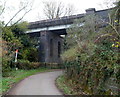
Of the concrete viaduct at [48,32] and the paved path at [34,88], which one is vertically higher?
the concrete viaduct at [48,32]

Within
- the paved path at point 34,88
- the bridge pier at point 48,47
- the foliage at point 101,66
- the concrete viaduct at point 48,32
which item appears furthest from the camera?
the bridge pier at point 48,47

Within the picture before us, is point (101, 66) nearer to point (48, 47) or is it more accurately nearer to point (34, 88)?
point (34, 88)

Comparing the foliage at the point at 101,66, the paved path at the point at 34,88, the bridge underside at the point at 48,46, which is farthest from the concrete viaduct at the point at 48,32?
the paved path at the point at 34,88

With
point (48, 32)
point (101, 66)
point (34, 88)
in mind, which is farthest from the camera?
point (48, 32)

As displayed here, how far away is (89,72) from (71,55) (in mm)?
3086

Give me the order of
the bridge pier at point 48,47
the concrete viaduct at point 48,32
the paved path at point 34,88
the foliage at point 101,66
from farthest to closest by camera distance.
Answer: the bridge pier at point 48,47 < the concrete viaduct at point 48,32 < the paved path at point 34,88 < the foliage at point 101,66

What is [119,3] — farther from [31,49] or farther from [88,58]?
[31,49]

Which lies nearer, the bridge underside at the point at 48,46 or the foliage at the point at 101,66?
the foliage at the point at 101,66

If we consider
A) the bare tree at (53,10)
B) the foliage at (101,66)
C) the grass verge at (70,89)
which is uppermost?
the bare tree at (53,10)

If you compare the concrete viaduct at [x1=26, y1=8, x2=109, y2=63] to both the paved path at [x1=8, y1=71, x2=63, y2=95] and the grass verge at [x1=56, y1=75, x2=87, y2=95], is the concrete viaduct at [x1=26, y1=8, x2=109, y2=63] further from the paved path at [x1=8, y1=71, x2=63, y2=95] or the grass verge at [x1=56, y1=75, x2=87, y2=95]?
the grass verge at [x1=56, y1=75, x2=87, y2=95]

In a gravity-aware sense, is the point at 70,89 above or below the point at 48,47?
below

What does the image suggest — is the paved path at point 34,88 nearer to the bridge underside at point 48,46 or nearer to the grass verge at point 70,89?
the grass verge at point 70,89

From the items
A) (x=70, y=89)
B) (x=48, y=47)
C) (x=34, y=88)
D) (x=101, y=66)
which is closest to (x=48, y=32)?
(x=48, y=47)

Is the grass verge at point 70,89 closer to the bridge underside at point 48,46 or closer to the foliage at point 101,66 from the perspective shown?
the foliage at point 101,66
